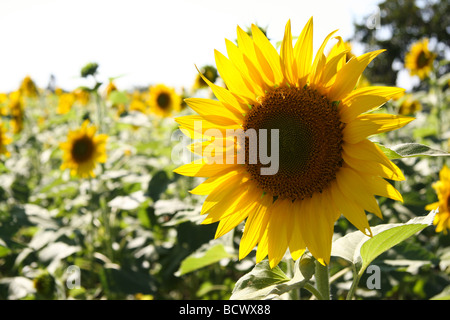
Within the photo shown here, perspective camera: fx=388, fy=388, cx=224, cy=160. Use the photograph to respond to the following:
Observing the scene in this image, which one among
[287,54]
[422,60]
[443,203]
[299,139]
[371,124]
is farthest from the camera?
[422,60]

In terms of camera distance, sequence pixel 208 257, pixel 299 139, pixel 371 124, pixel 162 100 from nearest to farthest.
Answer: pixel 371 124, pixel 299 139, pixel 208 257, pixel 162 100

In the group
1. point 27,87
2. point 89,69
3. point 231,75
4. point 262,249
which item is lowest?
point 262,249

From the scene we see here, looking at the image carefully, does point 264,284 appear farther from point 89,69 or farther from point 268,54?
point 89,69

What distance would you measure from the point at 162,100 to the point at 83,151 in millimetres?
2519

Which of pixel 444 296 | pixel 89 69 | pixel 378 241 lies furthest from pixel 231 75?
pixel 89 69

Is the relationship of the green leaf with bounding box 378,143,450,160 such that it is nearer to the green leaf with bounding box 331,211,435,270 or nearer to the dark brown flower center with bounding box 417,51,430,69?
the green leaf with bounding box 331,211,435,270

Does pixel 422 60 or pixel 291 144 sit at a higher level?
pixel 422 60

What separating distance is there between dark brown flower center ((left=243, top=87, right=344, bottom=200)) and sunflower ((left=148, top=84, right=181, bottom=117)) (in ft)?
15.2

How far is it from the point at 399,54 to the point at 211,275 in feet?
63.7

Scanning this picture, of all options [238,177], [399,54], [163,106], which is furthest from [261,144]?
[399,54]

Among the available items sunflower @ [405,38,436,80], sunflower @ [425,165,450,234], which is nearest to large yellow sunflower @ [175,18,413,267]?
sunflower @ [425,165,450,234]

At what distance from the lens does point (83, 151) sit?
11.7 ft

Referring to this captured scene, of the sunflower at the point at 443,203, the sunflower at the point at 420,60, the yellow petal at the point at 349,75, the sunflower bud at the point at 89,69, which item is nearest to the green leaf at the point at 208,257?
the yellow petal at the point at 349,75

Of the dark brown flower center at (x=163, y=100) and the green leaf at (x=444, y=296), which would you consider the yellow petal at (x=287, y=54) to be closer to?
the green leaf at (x=444, y=296)
